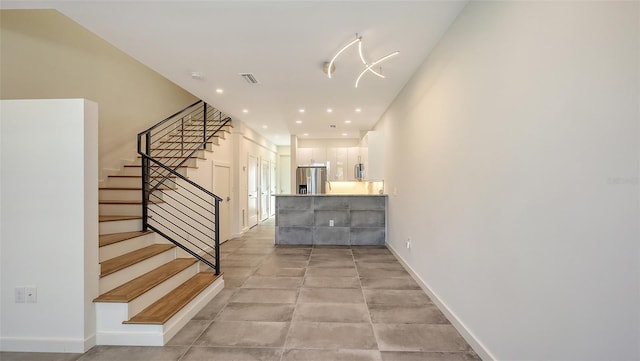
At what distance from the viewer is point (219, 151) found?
5.86m

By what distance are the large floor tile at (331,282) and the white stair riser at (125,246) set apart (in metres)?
2.00

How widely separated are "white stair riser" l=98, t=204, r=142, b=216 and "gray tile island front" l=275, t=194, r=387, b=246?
2706 millimetres

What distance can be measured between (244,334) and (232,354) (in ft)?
0.90

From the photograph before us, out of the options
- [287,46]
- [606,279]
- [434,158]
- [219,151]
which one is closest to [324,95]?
[287,46]

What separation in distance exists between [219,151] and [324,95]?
2691mm

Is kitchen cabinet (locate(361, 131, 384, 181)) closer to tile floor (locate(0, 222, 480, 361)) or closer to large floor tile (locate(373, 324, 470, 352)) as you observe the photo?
A: tile floor (locate(0, 222, 480, 361))

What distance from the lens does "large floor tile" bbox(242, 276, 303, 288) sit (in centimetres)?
347

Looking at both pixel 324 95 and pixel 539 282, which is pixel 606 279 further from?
pixel 324 95

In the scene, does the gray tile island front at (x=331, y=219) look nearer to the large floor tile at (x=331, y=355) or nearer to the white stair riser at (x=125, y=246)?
the white stair riser at (x=125, y=246)

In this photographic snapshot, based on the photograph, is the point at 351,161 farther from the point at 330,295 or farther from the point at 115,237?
the point at 115,237

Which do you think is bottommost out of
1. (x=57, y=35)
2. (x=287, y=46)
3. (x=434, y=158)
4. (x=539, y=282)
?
(x=539, y=282)

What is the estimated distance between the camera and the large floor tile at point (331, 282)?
11.4 ft

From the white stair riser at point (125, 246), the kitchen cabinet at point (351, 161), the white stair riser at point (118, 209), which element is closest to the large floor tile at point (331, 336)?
the white stair riser at point (125, 246)

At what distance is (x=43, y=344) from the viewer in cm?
212
